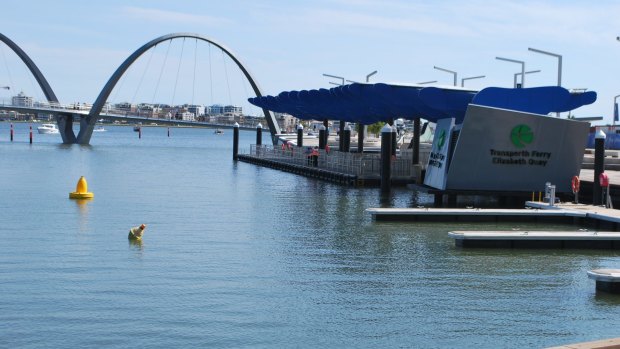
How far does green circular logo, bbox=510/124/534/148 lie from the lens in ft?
117

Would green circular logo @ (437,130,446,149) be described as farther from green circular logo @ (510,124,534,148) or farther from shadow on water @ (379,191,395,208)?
green circular logo @ (510,124,534,148)

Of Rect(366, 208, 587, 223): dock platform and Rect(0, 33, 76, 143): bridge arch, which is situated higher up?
Rect(0, 33, 76, 143): bridge arch


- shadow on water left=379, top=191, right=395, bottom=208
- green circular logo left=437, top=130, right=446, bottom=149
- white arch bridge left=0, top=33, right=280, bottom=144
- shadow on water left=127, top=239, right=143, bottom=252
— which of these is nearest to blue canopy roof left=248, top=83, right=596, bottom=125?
green circular logo left=437, top=130, right=446, bottom=149

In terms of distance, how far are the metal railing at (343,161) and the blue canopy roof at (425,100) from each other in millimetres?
2521

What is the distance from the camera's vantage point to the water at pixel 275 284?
15.8 metres

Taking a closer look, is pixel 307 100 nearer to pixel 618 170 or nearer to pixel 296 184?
pixel 296 184

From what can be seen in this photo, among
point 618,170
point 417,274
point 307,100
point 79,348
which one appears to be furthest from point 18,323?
point 307,100

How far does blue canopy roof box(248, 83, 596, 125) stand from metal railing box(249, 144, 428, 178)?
8.27 feet

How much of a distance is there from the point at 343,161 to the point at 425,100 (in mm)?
16397

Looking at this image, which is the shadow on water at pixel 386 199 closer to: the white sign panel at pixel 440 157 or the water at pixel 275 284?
the white sign panel at pixel 440 157

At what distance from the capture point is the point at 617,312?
17875 mm

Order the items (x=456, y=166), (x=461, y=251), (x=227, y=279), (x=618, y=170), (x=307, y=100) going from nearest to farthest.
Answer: (x=227, y=279) → (x=461, y=251) → (x=456, y=166) → (x=618, y=170) → (x=307, y=100)

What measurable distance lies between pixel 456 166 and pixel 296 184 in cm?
1605

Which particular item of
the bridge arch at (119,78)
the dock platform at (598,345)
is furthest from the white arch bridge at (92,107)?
the dock platform at (598,345)
